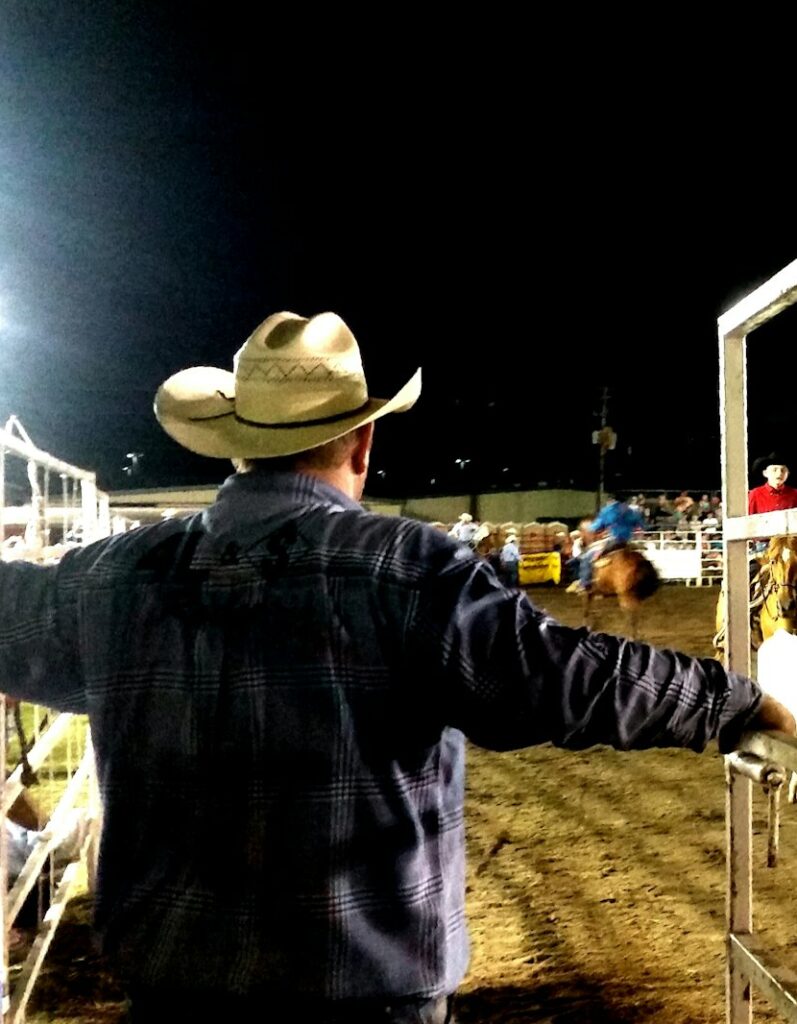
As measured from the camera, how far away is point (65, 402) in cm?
4356

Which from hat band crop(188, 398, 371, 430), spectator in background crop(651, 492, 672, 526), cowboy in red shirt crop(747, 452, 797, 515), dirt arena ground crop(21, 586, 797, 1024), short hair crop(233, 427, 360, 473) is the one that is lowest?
dirt arena ground crop(21, 586, 797, 1024)

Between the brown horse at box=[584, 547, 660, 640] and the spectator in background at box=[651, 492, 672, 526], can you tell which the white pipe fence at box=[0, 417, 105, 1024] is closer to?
the brown horse at box=[584, 547, 660, 640]

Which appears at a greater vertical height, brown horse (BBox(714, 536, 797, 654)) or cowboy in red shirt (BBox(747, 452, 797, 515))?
cowboy in red shirt (BBox(747, 452, 797, 515))

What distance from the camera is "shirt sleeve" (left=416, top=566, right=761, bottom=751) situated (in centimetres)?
136

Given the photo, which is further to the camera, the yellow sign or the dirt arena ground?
the yellow sign

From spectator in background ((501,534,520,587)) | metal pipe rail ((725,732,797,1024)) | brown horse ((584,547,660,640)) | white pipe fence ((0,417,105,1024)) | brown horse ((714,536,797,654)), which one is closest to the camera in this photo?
metal pipe rail ((725,732,797,1024))

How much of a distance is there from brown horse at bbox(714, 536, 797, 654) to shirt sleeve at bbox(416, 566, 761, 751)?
20.8 ft

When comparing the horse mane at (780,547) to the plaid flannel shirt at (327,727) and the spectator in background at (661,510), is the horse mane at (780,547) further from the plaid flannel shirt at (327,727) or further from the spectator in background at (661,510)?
the spectator in background at (661,510)

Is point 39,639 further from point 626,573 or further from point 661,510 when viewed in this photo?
point 661,510

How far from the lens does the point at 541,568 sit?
28.1m

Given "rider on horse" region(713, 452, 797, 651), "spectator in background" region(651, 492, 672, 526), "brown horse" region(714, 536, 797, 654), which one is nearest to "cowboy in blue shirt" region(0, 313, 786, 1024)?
"brown horse" region(714, 536, 797, 654)

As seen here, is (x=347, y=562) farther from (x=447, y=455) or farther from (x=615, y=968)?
(x=447, y=455)

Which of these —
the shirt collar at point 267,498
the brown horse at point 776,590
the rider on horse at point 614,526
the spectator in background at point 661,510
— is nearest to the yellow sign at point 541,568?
the spectator in background at point 661,510

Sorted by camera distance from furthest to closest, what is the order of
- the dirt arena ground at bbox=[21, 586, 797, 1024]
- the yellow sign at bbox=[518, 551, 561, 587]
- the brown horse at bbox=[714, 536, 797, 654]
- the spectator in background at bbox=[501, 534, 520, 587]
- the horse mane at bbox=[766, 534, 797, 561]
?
the yellow sign at bbox=[518, 551, 561, 587], the spectator in background at bbox=[501, 534, 520, 587], the horse mane at bbox=[766, 534, 797, 561], the brown horse at bbox=[714, 536, 797, 654], the dirt arena ground at bbox=[21, 586, 797, 1024]
